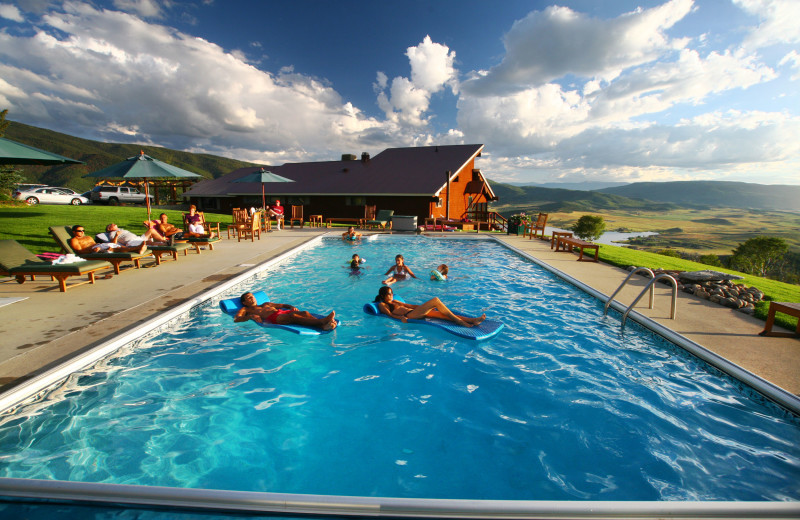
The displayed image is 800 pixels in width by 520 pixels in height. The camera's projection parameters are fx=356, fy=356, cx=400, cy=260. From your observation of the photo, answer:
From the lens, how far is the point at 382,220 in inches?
940

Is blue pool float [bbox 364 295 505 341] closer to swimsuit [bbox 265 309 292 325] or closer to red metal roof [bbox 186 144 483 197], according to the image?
swimsuit [bbox 265 309 292 325]

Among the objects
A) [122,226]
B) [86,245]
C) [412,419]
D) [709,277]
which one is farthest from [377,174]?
[412,419]

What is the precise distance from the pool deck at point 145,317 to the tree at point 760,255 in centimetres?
4823

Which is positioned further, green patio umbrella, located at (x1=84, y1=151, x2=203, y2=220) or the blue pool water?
green patio umbrella, located at (x1=84, y1=151, x2=203, y2=220)

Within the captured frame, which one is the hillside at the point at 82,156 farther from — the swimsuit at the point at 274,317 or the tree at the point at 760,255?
the tree at the point at 760,255

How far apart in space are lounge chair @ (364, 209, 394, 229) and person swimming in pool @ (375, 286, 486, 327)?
15007mm

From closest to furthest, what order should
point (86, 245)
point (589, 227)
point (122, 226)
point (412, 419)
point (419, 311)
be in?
point (412, 419), point (419, 311), point (86, 245), point (122, 226), point (589, 227)

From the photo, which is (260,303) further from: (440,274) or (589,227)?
(589,227)

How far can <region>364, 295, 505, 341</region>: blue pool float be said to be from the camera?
6109mm

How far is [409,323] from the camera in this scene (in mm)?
6844

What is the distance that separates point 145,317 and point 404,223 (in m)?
16.3

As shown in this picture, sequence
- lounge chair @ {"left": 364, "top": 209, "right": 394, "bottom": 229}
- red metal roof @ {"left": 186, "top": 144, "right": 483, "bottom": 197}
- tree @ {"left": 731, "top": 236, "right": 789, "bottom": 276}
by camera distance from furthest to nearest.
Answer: tree @ {"left": 731, "top": 236, "right": 789, "bottom": 276} < red metal roof @ {"left": 186, "top": 144, "right": 483, "bottom": 197} < lounge chair @ {"left": 364, "top": 209, "right": 394, "bottom": 229}

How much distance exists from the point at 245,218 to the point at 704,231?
15836 centimetres

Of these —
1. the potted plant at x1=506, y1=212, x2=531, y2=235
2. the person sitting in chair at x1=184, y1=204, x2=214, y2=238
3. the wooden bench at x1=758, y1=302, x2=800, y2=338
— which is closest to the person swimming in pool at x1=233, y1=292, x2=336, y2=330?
the wooden bench at x1=758, y1=302, x2=800, y2=338
